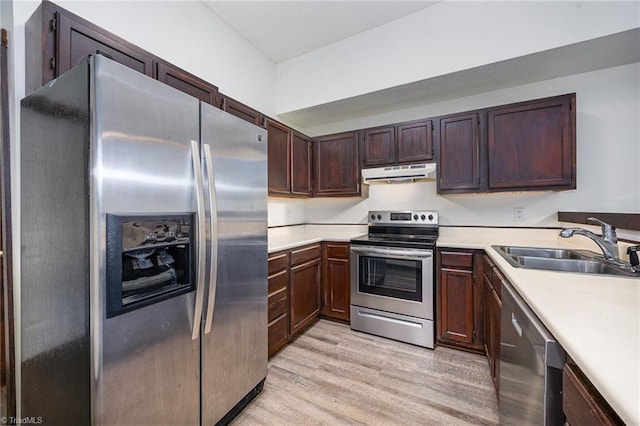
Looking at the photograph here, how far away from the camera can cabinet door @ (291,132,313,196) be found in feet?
9.54

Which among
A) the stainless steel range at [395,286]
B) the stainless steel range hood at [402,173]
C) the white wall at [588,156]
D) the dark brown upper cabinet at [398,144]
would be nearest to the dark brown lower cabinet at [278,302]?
the stainless steel range at [395,286]

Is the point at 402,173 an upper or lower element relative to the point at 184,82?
lower

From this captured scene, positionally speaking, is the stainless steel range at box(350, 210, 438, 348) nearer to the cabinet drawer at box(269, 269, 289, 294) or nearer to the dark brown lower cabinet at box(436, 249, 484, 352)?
the dark brown lower cabinet at box(436, 249, 484, 352)

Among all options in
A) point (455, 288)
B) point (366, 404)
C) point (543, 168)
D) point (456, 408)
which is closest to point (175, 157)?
point (366, 404)

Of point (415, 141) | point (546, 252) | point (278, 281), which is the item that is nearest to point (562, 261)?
point (546, 252)

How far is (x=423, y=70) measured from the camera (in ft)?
7.90

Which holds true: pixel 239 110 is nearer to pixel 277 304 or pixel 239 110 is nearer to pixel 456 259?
pixel 277 304

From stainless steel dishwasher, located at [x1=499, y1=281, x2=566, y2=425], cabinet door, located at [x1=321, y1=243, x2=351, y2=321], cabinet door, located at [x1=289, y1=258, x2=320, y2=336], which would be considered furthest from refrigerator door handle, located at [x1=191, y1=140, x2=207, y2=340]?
cabinet door, located at [x1=321, y1=243, x2=351, y2=321]

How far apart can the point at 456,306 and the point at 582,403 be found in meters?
1.81

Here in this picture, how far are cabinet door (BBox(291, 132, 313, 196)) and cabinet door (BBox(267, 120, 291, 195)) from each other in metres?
0.08

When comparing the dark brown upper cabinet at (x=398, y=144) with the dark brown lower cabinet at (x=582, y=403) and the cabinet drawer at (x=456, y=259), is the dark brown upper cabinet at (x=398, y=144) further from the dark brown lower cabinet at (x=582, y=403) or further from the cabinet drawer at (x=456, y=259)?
the dark brown lower cabinet at (x=582, y=403)

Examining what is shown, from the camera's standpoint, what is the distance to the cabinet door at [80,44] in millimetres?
1220

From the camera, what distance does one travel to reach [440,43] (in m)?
2.34

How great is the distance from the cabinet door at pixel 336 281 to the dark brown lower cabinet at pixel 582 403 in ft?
6.96
